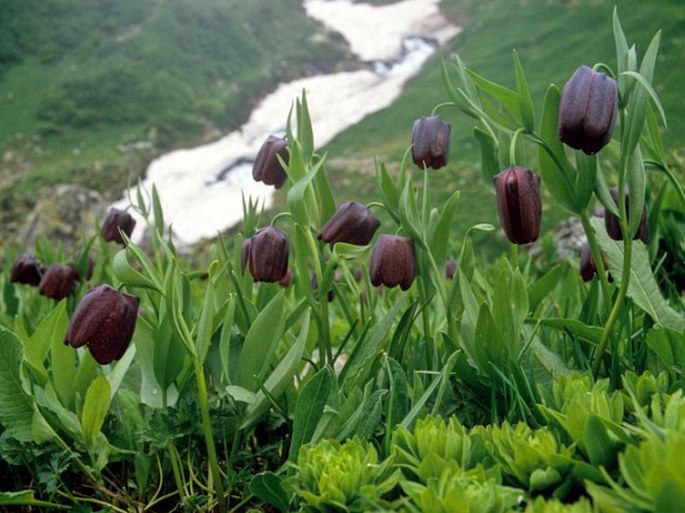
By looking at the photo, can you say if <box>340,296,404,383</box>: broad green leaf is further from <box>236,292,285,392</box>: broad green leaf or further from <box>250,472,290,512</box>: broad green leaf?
<box>250,472,290,512</box>: broad green leaf

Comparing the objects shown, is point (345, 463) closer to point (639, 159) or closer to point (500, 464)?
point (500, 464)

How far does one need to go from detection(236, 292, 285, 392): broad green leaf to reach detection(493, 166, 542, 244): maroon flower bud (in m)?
0.38

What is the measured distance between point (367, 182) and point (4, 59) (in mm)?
13219

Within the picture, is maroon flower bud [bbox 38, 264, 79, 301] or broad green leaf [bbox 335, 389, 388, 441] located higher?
broad green leaf [bbox 335, 389, 388, 441]

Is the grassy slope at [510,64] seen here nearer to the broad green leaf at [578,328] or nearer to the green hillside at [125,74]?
the green hillside at [125,74]

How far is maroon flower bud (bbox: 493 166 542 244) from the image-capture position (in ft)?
3.73

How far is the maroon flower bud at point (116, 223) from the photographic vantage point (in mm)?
1788

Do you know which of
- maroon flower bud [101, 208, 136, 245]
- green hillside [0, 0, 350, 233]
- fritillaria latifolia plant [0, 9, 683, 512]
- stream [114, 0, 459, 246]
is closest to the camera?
fritillaria latifolia plant [0, 9, 683, 512]

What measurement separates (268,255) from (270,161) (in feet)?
0.74

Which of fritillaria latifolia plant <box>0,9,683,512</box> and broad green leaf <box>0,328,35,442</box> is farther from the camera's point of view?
broad green leaf <box>0,328,35,442</box>

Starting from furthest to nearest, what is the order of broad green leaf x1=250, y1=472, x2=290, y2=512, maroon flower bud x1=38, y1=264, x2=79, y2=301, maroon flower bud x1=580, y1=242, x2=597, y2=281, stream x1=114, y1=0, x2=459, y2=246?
stream x1=114, y1=0, x2=459, y2=246 → maroon flower bud x1=38, y1=264, x2=79, y2=301 → maroon flower bud x1=580, y1=242, x2=597, y2=281 → broad green leaf x1=250, y1=472, x2=290, y2=512

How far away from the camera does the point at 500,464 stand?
2.59ft

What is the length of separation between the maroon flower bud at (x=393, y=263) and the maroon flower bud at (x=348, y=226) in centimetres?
4

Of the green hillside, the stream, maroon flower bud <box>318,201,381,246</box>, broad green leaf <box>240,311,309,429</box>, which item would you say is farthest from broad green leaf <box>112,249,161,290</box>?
the green hillside
